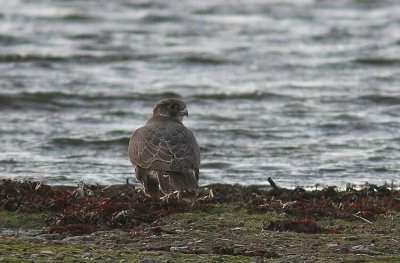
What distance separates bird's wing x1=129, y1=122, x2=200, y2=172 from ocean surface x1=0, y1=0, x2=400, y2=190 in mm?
1508

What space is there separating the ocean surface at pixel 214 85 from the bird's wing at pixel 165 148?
151cm

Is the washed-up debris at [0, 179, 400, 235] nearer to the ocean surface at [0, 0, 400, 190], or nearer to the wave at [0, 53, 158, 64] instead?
the ocean surface at [0, 0, 400, 190]

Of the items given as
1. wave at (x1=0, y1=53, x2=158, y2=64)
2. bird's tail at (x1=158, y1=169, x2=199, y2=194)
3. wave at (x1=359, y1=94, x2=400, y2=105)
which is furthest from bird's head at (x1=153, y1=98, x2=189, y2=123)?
wave at (x1=0, y1=53, x2=158, y2=64)

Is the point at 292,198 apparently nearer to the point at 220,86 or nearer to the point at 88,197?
the point at 88,197

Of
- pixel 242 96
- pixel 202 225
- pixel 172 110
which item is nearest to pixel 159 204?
pixel 202 225

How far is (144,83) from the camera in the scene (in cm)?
2119

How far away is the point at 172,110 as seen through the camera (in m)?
12.6

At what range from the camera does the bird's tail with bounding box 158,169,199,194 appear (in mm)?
10898

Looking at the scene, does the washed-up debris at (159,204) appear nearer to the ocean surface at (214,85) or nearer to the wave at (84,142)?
the ocean surface at (214,85)

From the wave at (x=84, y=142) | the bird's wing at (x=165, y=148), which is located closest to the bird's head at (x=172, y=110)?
the bird's wing at (x=165, y=148)

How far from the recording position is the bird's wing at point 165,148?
1123cm

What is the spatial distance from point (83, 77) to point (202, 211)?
39.7 ft

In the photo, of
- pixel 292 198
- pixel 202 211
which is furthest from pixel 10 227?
pixel 292 198

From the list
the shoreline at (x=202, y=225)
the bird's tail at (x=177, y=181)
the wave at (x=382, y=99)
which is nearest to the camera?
the shoreline at (x=202, y=225)
